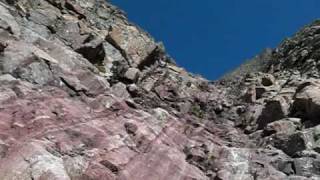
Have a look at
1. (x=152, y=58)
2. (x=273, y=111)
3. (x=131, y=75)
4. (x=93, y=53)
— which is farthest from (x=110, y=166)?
(x=152, y=58)

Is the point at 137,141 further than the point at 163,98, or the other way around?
the point at 163,98

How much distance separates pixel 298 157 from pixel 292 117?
6342mm

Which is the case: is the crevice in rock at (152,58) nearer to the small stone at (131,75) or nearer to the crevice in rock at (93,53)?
the crevice in rock at (93,53)

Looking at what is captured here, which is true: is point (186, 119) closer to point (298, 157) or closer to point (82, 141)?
point (298, 157)

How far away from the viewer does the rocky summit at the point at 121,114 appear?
61.4 feet

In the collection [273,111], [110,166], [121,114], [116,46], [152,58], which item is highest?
[152,58]

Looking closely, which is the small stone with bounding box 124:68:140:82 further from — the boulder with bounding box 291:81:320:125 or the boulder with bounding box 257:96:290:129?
the boulder with bounding box 291:81:320:125

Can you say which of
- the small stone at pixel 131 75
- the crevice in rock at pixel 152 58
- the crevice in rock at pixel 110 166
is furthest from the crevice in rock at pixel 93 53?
the crevice in rock at pixel 110 166

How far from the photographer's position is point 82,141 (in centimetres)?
1941

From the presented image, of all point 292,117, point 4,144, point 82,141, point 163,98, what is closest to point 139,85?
point 163,98

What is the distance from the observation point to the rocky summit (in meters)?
18.7

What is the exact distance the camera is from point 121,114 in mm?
22875

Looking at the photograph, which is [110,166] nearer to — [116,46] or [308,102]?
[308,102]

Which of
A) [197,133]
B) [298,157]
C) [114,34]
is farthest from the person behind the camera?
[114,34]
